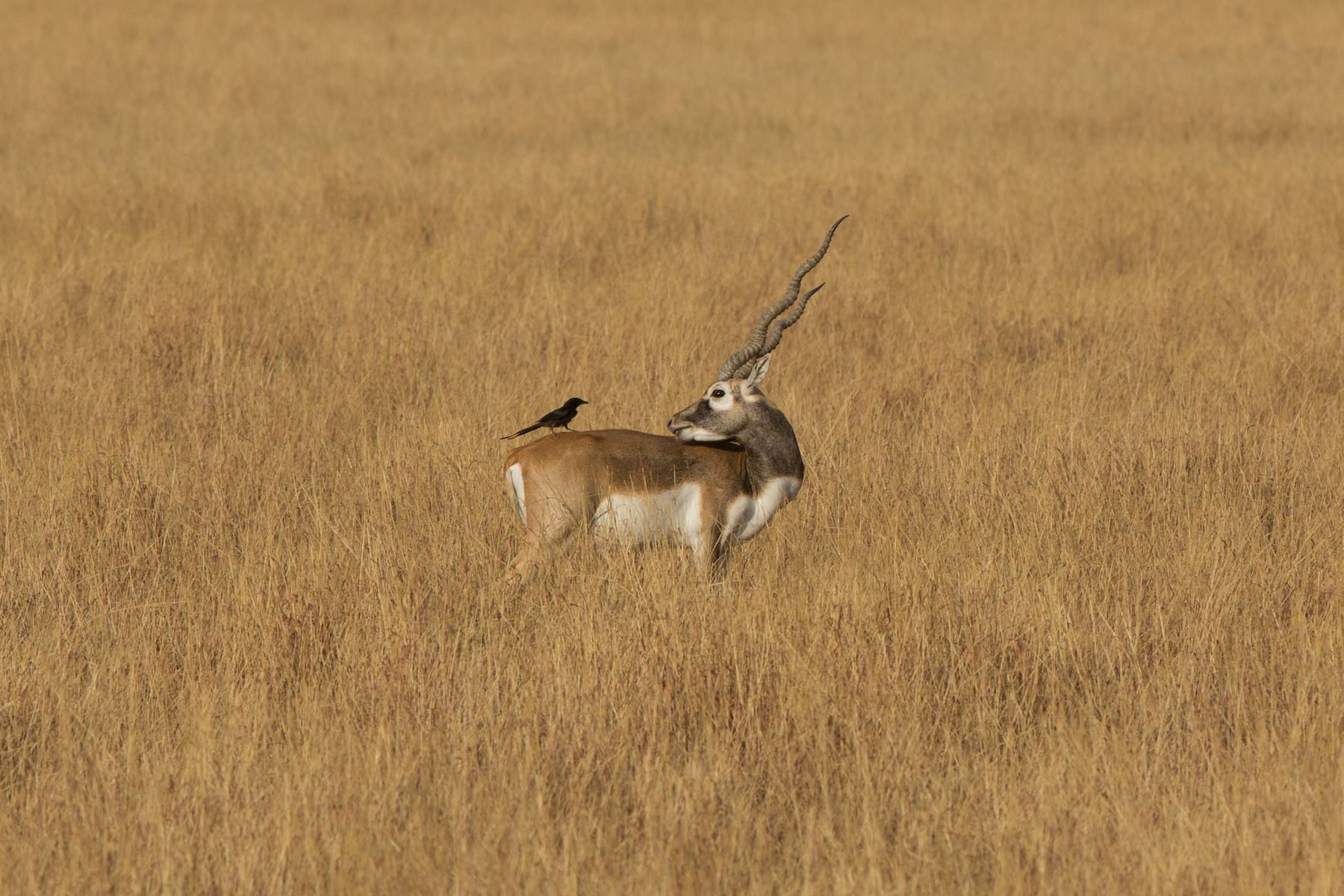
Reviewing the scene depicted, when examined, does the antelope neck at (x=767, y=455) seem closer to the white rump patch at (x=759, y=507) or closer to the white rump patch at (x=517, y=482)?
the white rump patch at (x=759, y=507)

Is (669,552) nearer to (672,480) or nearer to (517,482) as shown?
(672,480)

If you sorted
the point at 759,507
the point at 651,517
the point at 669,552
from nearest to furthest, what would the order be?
the point at 651,517 → the point at 759,507 → the point at 669,552

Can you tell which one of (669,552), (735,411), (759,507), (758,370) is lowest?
(669,552)

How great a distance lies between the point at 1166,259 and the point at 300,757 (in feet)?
25.2

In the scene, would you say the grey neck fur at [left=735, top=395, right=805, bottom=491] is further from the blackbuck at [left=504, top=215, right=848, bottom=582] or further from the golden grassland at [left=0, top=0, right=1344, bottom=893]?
the golden grassland at [left=0, top=0, right=1344, bottom=893]

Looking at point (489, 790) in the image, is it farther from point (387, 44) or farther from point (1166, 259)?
point (387, 44)

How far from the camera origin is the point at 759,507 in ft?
14.2

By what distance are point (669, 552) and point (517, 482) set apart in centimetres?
53

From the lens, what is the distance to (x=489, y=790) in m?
3.06

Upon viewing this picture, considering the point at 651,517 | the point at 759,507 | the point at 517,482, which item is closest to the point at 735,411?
the point at 759,507

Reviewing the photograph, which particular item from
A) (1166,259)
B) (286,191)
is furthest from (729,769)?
(286,191)

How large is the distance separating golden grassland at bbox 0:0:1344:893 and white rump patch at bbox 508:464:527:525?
0.19 m

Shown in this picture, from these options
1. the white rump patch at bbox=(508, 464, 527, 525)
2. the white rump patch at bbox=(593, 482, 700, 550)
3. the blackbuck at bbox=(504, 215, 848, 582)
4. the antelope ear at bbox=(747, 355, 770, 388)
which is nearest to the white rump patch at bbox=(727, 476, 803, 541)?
the blackbuck at bbox=(504, 215, 848, 582)

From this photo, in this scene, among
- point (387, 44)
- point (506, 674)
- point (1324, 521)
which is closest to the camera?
point (506, 674)
